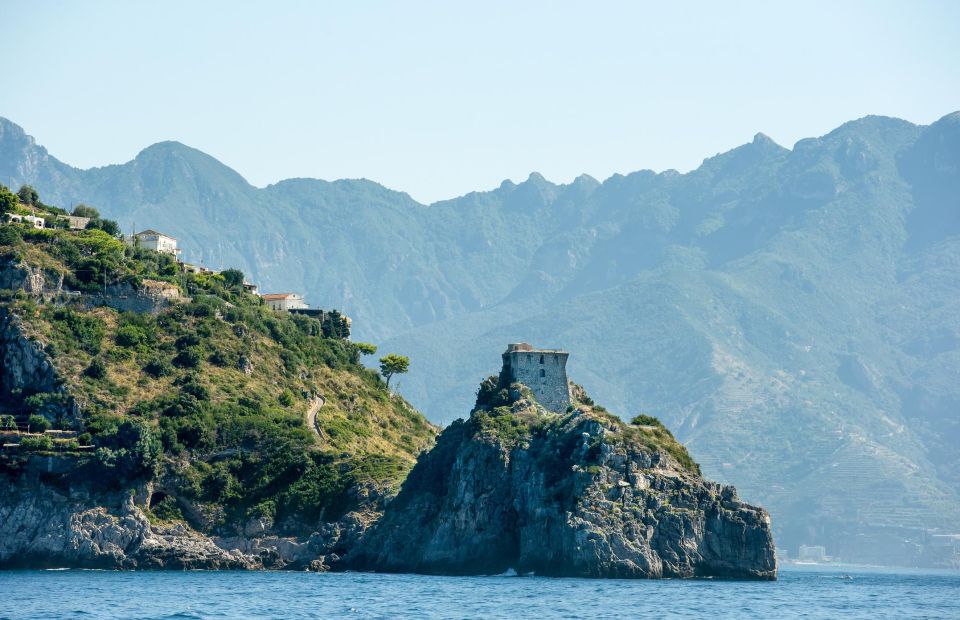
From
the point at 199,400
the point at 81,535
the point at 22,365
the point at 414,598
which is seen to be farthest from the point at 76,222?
the point at 414,598

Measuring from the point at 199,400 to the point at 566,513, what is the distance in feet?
145

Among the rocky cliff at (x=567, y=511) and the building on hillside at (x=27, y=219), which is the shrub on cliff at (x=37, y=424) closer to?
the rocky cliff at (x=567, y=511)

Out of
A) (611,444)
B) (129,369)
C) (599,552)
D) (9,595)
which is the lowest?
(9,595)

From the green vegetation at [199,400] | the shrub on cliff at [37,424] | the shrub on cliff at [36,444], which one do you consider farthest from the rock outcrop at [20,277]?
the shrub on cliff at [36,444]

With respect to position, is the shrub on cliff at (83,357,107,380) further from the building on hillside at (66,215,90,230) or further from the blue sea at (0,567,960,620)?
the building on hillside at (66,215,90,230)

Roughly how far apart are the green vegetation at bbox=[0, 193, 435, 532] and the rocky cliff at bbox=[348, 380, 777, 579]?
10.6 metres

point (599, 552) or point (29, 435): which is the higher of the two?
point (29, 435)

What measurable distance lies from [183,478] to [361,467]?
1721cm

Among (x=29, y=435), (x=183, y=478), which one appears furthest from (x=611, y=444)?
(x=29, y=435)

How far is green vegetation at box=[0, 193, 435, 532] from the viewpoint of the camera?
6097 inches

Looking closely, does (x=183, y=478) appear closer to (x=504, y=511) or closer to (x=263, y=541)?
(x=263, y=541)

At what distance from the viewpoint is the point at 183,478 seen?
155 meters

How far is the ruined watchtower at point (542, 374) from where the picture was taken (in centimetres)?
15688

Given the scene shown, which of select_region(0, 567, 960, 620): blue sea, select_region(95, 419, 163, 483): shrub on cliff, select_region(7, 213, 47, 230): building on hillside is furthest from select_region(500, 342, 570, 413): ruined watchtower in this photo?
select_region(7, 213, 47, 230): building on hillside
